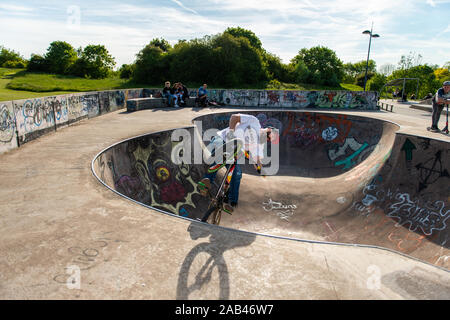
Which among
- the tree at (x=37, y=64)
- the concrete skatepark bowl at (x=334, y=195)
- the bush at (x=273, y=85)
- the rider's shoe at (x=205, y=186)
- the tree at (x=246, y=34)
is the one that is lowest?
the concrete skatepark bowl at (x=334, y=195)

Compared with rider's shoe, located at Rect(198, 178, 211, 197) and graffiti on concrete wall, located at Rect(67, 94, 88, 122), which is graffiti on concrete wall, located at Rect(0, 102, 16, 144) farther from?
rider's shoe, located at Rect(198, 178, 211, 197)

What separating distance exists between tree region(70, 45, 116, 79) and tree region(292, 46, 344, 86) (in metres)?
41.8

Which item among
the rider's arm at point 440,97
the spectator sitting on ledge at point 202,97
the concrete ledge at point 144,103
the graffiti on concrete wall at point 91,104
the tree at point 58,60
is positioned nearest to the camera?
the rider's arm at point 440,97

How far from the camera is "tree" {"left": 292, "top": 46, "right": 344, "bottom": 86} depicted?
5903cm

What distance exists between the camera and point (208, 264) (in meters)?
3.06

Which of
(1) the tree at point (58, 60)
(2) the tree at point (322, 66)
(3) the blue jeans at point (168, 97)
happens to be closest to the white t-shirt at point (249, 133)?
(3) the blue jeans at point (168, 97)

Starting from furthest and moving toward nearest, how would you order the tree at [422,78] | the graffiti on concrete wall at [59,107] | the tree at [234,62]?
the tree at [422,78]
the tree at [234,62]
the graffiti on concrete wall at [59,107]

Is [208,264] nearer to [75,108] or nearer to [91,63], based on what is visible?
[75,108]

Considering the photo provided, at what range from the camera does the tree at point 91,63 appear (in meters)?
50.7

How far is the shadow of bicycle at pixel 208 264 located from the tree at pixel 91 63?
54.3 m

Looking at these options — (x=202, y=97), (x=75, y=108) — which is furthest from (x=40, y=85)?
(x=75, y=108)

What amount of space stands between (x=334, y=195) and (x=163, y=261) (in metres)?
8.17

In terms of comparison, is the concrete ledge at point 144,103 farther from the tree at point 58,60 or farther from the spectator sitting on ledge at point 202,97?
the tree at point 58,60

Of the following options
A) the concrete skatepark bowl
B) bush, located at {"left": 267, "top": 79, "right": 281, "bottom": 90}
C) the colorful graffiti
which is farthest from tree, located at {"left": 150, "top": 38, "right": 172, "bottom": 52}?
the concrete skatepark bowl
